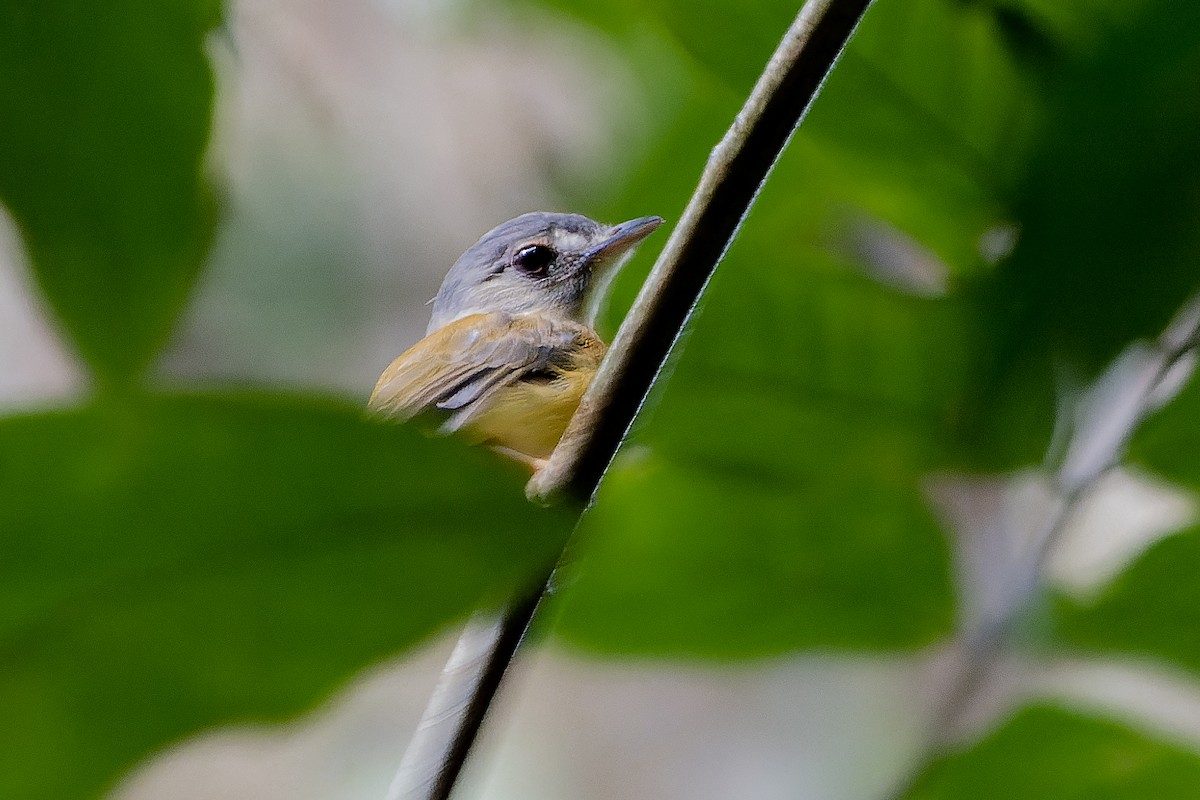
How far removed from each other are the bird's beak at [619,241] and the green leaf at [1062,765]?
1.68 ft

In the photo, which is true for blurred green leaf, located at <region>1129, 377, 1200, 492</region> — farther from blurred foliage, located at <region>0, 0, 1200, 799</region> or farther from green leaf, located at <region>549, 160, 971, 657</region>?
green leaf, located at <region>549, 160, 971, 657</region>

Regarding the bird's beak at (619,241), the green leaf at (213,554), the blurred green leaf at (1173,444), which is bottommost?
the bird's beak at (619,241)

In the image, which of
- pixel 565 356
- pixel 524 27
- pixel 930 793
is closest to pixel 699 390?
pixel 930 793

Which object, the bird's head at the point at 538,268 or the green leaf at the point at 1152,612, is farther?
the bird's head at the point at 538,268

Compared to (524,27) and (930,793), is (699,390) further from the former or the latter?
(524,27)

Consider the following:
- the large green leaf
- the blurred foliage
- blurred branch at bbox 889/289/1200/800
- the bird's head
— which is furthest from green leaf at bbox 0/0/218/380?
the bird's head

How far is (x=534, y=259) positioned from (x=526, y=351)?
1.48 feet

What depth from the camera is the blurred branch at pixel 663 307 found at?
0.49 metres

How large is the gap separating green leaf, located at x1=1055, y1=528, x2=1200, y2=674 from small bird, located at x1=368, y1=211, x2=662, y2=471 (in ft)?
1.30

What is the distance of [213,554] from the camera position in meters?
0.33

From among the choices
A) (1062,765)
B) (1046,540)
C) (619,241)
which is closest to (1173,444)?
(1046,540)

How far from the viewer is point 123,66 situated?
414mm

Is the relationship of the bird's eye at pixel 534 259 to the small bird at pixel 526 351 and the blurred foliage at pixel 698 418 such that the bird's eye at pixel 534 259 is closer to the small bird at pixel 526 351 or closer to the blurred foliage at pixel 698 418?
the small bird at pixel 526 351

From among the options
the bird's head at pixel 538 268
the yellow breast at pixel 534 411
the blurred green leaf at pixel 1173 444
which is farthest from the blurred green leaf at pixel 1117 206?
the bird's head at pixel 538 268
